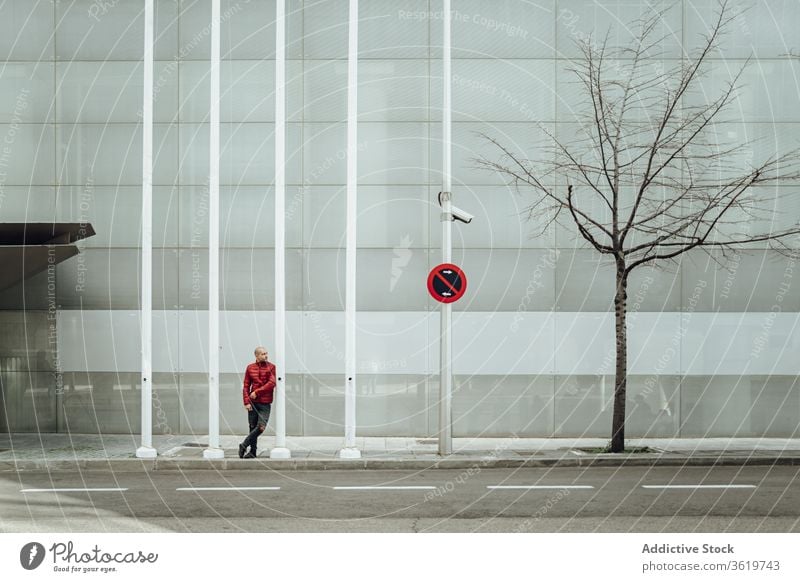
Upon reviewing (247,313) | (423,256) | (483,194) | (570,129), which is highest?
(570,129)

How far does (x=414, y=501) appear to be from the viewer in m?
10.4

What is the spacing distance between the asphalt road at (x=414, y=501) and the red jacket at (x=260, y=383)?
145 centimetres

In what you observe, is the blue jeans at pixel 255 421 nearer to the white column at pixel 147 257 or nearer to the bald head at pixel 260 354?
the bald head at pixel 260 354

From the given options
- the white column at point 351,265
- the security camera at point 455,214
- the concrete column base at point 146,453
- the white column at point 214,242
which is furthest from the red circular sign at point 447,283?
the concrete column base at point 146,453

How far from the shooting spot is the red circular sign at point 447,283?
1392cm

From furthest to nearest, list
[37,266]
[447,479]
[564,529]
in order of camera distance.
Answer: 1. [37,266]
2. [447,479]
3. [564,529]

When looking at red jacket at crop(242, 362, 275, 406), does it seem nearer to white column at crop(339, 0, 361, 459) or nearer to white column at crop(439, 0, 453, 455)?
white column at crop(339, 0, 361, 459)

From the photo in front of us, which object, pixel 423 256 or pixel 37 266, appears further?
pixel 423 256

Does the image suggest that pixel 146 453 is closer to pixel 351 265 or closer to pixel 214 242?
pixel 214 242

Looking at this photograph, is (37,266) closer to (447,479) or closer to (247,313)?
(247,313)

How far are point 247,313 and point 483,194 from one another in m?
5.38

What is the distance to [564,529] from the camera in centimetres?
860

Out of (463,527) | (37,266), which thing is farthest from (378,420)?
(463,527)

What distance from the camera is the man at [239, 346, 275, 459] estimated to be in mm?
13922
